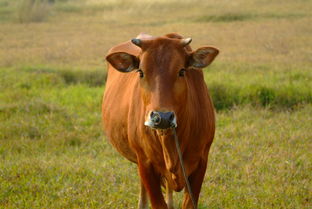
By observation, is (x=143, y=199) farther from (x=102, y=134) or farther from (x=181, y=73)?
(x=102, y=134)

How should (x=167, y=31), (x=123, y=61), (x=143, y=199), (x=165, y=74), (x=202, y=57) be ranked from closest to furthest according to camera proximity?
(x=165, y=74)
(x=202, y=57)
(x=123, y=61)
(x=143, y=199)
(x=167, y=31)

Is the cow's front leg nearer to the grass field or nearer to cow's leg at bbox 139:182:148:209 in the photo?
cow's leg at bbox 139:182:148:209

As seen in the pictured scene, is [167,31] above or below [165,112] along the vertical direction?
below

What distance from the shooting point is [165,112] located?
130 inches

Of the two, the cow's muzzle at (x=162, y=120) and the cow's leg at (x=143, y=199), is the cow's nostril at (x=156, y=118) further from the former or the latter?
the cow's leg at (x=143, y=199)

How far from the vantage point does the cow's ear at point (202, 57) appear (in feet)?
12.5

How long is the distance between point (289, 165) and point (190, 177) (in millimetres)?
1974

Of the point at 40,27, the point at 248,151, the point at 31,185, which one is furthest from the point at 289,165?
the point at 40,27

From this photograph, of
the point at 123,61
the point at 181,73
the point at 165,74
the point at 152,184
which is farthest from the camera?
the point at 152,184

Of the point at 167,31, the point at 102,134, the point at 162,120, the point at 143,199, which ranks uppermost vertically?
the point at 162,120

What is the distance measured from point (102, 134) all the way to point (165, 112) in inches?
165

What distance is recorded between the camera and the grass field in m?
5.23

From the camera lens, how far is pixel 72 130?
24.4 feet

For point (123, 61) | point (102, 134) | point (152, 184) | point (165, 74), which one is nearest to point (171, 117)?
point (165, 74)
